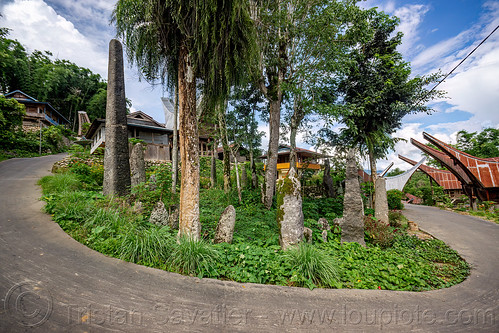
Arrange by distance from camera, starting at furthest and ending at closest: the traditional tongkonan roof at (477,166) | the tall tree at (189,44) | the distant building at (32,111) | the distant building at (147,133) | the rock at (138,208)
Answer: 1. the distant building at (32,111)
2. the distant building at (147,133)
3. the traditional tongkonan roof at (477,166)
4. the rock at (138,208)
5. the tall tree at (189,44)

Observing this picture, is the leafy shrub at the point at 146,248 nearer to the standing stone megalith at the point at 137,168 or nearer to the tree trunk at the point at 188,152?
the tree trunk at the point at 188,152

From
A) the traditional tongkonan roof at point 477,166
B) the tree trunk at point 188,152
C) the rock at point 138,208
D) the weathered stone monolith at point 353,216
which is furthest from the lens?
the traditional tongkonan roof at point 477,166

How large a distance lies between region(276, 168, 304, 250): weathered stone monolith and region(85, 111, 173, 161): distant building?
1391cm

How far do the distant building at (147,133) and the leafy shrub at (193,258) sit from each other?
14177 mm

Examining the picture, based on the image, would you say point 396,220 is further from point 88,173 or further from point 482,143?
point 482,143

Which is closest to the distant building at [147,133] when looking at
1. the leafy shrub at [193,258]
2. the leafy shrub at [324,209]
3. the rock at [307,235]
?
the leafy shrub at [324,209]

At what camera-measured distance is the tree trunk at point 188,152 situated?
13.6 feet

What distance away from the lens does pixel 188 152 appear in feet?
13.7

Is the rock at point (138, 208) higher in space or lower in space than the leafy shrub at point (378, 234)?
higher

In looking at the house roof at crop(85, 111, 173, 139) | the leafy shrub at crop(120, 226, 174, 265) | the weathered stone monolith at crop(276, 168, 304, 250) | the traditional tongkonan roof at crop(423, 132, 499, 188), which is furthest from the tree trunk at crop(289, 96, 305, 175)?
the house roof at crop(85, 111, 173, 139)

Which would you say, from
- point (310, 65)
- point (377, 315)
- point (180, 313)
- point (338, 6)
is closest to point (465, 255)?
point (377, 315)

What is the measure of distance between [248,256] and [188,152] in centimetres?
245

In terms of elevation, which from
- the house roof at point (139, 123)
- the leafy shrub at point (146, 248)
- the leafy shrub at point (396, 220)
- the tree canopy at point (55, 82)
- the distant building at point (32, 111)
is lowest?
the leafy shrub at point (396, 220)

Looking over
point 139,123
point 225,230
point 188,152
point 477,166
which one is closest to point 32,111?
point 139,123
